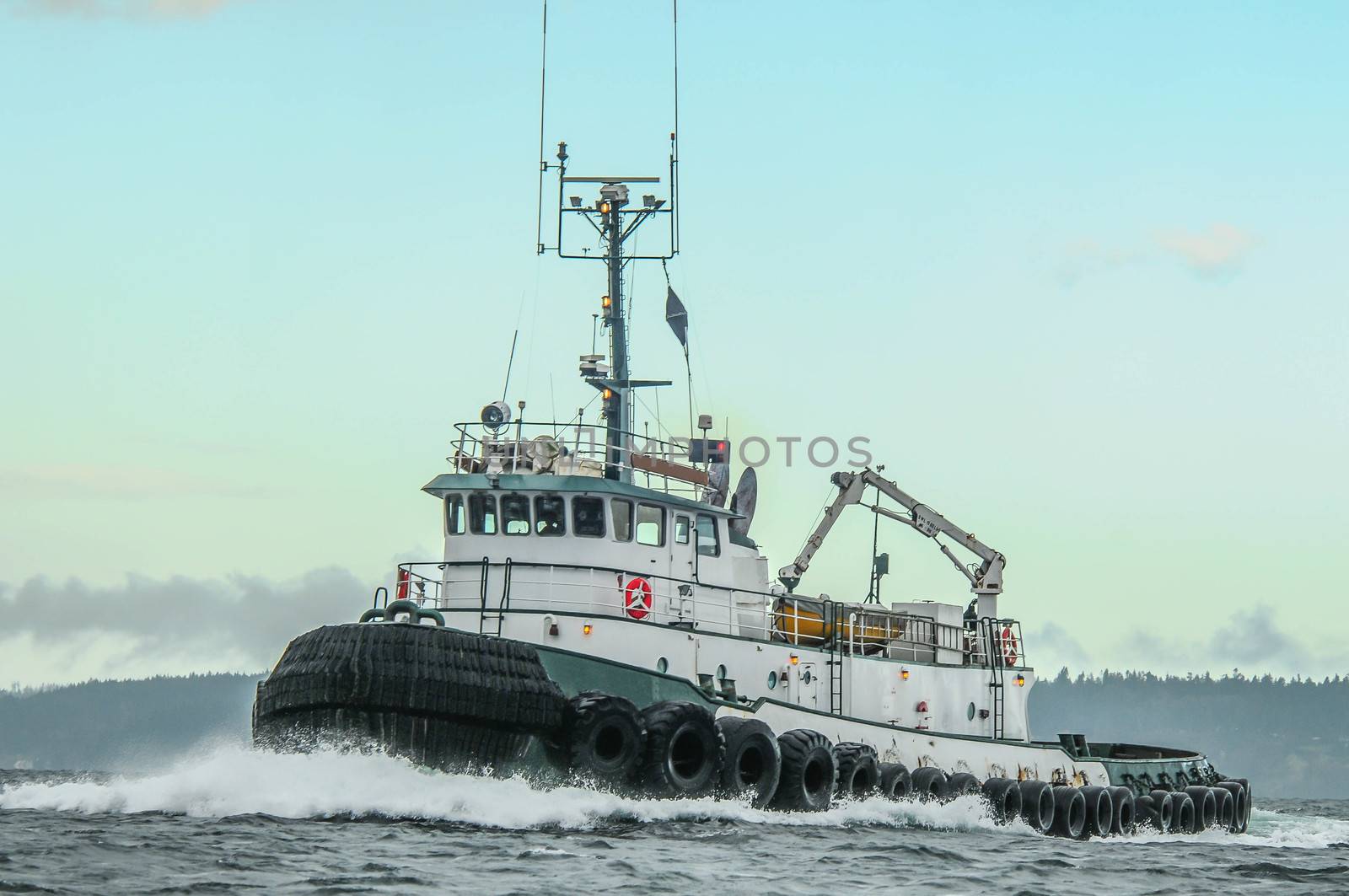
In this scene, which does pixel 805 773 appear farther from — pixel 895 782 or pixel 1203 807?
pixel 1203 807

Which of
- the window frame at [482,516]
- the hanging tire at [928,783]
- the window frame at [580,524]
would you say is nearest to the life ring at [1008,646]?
the hanging tire at [928,783]

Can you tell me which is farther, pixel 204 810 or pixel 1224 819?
pixel 1224 819

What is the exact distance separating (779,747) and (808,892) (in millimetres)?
6270

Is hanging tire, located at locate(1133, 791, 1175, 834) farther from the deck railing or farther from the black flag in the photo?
the black flag

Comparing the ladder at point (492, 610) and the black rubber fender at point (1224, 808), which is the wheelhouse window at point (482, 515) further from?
the black rubber fender at point (1224, 808)

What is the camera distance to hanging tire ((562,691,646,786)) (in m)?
19.2

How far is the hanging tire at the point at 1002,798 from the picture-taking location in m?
24.4

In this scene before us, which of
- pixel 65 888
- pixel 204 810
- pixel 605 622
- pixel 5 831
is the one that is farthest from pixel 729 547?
pixel 65 888

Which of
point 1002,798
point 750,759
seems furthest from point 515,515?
point 1002,798

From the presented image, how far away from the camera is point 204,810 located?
61.4 feet

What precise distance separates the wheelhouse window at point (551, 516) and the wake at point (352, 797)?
422 cm

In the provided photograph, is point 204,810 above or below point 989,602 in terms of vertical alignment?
below

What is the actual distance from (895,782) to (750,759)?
3.02m

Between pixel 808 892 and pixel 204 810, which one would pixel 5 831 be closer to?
pixel 204 810
